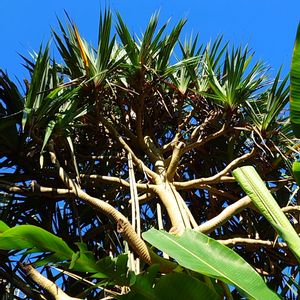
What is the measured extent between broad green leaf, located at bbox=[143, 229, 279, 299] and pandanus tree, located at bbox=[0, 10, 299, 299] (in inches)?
41.7

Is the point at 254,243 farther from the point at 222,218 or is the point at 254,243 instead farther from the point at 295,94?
the point at 295,94

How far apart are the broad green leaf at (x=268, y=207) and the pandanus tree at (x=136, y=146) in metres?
1.13

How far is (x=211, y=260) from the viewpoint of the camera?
8.04 feet

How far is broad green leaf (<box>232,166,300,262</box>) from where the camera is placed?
239 cm

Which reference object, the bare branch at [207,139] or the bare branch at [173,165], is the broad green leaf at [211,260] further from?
the bare branch at [207,139]

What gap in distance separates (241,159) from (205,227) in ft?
3.11

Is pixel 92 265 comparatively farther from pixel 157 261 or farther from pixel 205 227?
pixel 205 227

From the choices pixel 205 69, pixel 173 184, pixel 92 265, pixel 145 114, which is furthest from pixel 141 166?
pixel 92 265

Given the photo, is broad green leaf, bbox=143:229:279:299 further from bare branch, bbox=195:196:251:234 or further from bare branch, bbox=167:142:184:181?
bare branch, bbox=167:142:184:181

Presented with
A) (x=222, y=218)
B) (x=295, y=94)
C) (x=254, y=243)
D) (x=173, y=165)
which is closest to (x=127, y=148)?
(x=173, y=165)

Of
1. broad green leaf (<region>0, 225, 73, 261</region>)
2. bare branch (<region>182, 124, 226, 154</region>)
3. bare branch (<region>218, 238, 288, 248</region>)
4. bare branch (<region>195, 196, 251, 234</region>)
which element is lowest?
bare branch (<region>218, 238, 288, 248</region>)

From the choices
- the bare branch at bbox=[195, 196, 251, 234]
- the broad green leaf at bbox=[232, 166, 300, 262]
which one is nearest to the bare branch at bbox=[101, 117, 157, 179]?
the bare branch at bbox=[195, 196, 251, 234]

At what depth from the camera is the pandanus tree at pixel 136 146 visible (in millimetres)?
4316

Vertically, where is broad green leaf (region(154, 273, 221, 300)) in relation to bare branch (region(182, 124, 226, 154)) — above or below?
below
